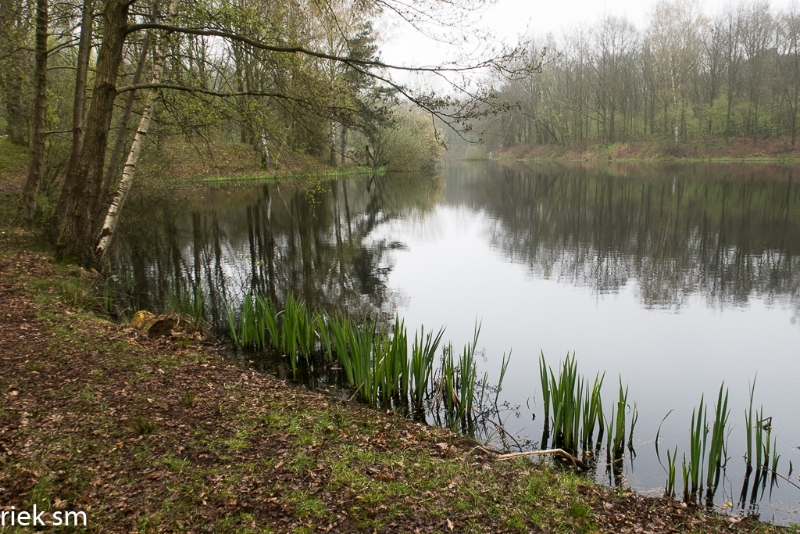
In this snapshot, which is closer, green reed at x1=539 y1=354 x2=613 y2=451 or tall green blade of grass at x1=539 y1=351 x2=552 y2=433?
green reed at x1=539 y1=354 x2=613 y2=451

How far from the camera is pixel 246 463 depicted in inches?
161

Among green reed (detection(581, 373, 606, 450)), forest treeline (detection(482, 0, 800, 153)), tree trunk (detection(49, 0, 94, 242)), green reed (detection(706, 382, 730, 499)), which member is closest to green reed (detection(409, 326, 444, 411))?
green reed (detection(581, 373, 606, 450))

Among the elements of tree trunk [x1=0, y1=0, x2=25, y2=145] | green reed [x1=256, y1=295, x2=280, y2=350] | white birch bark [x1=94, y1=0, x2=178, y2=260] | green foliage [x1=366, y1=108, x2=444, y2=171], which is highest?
green foliage [x1=366, y1=108, x2=444, y2=171]

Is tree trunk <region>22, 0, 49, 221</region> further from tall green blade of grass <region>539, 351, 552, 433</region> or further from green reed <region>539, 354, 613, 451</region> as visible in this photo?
green reed <region>539, 354, 613, 451</region>

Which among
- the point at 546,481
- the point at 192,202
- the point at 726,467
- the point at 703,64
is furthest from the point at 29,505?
→ the point at 703,64

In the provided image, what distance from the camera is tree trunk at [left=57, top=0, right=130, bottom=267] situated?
8.09 meters

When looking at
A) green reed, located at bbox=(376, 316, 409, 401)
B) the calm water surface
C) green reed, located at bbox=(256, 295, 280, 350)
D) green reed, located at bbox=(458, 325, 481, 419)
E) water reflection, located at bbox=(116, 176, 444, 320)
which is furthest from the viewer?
water reflection, located at bbox=(116, 176, 444, 320)

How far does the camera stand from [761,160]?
4462cm

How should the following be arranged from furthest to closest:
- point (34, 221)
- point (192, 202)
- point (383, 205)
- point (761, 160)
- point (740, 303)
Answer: point (761, 160) < point (383, 205) < point (192, 202) < point (34, 221) < point (740, 303)

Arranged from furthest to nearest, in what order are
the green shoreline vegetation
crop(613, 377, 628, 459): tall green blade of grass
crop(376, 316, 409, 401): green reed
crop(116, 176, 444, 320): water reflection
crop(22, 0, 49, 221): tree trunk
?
crop(116, 176, 444, 320): water reflection, crop(22, 0, 49, 221): tree trunk, crop(376, 316, 409, 401): green reed, crop(613, 377, 628, 459): tall green blade of grass, the green shoreline vegetation

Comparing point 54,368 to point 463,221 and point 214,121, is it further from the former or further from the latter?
point 463,221

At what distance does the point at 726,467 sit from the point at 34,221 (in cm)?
1353

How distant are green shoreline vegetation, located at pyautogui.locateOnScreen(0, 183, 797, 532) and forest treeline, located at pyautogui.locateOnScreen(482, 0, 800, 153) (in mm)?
36394

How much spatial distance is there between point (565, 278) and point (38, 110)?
11.4 metres
